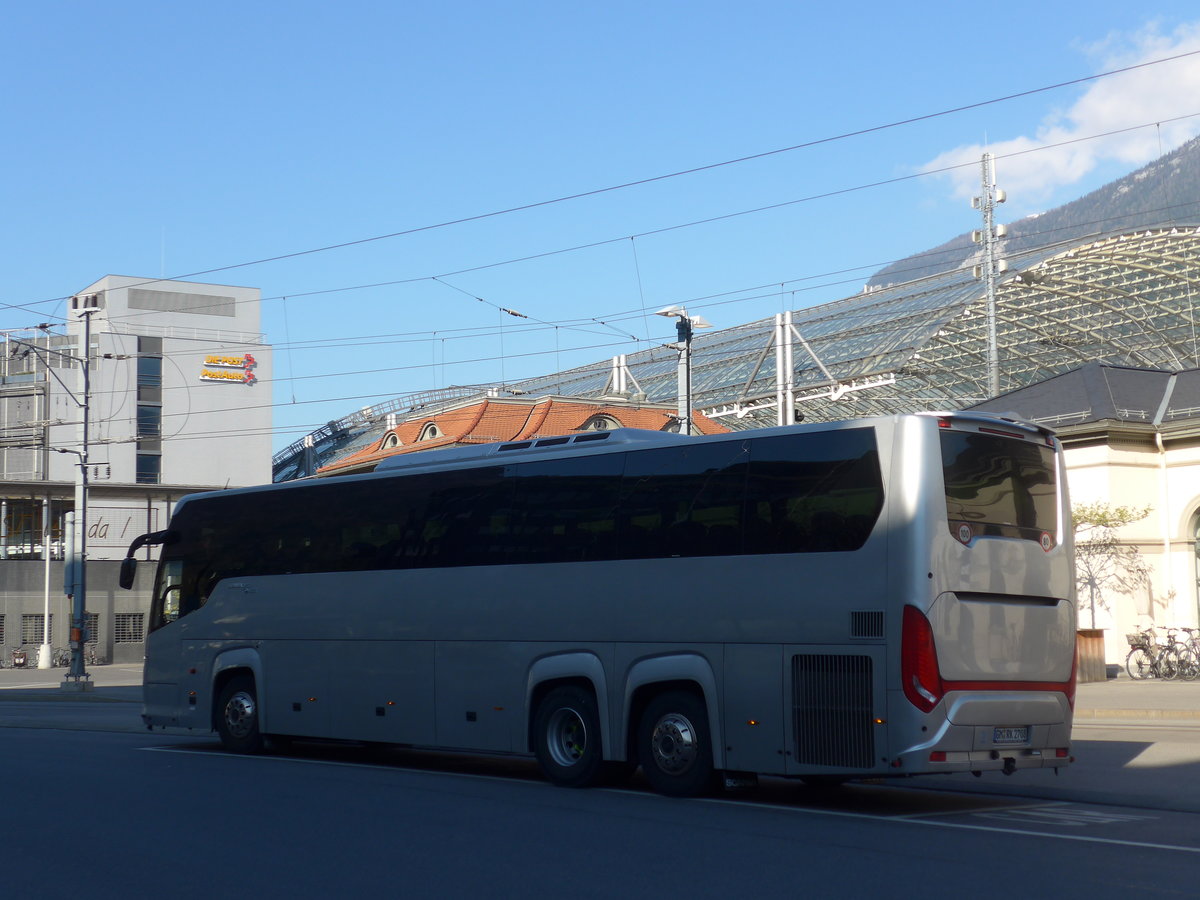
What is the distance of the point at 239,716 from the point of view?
18.8m

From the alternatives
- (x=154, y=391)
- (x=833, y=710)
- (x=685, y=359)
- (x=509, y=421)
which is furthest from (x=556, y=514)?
(x=154, y=391)

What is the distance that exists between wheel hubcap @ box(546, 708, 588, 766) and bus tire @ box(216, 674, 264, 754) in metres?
5.52

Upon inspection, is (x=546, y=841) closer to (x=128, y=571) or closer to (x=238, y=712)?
(x=238, y=712)

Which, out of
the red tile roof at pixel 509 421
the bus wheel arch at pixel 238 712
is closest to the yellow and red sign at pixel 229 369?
the red tile roof at pixel 509 421

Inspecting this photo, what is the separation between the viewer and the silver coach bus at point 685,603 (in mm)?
11773

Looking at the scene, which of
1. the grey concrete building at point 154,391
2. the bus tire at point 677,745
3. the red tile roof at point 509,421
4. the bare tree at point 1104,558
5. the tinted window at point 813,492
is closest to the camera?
the tinted window at point 813,492

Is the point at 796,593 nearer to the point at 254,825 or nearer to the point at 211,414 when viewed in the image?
the point at 254,825

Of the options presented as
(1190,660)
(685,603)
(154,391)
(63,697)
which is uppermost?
(154,391)

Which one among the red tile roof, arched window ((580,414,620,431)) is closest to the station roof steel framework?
the red tile roof

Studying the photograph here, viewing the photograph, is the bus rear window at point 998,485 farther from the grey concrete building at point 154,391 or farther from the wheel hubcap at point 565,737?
the grey concrete building at point 154,391

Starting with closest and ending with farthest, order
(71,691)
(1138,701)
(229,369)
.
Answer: (1138,701) → (71,691) → (229,369)

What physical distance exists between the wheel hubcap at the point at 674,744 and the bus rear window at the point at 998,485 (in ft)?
10.8

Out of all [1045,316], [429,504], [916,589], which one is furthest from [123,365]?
[916,589]

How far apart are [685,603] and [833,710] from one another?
77.4 inches
